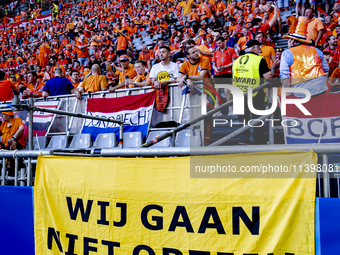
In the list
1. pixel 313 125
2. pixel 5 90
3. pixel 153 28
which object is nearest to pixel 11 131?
pixel 5 90

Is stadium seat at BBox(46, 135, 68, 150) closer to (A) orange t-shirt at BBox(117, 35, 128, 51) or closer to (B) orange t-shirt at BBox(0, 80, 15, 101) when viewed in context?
(B) orange t-shirt at BBox(0, 80, 15, 101)

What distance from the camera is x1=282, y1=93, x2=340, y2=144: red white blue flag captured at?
11.0 ft

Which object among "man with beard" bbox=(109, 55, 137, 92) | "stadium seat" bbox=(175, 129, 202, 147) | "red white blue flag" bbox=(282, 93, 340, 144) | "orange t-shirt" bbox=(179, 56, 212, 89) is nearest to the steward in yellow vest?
"stadium seat" bbox=(175, 129, 202, 147)

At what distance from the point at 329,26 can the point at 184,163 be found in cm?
921

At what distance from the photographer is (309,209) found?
1808 mm

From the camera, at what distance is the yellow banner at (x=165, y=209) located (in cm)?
185

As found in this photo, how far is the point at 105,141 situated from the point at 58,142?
1.79 meters

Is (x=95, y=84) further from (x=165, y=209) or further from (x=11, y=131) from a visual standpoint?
(x=165, y=209)

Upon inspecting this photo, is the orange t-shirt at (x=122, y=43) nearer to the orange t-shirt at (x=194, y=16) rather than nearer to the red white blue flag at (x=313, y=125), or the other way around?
the orange t-shirt at (x=194, y=16)

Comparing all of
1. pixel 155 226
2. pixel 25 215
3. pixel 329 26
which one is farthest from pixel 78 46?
pixel 155 226

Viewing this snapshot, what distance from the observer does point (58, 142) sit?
8.16m

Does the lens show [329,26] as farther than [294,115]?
Yes

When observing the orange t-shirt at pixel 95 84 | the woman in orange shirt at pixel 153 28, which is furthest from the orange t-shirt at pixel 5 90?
the woman in orange shirt at pixel 153 28

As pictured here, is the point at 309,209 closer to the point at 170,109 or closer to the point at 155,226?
the point at 155,226
